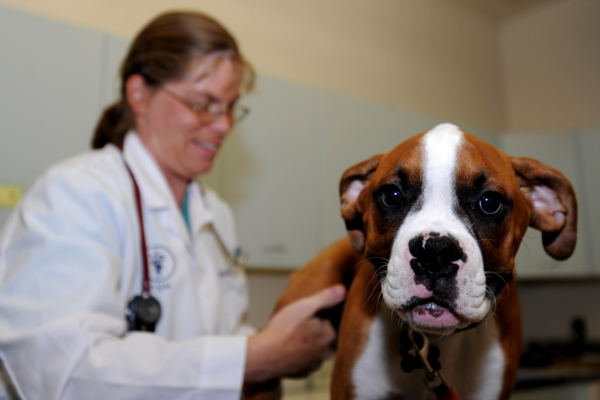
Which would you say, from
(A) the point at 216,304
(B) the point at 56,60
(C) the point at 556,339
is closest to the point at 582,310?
(C) the point at 556,339

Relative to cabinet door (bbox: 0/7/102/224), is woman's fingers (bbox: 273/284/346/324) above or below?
below

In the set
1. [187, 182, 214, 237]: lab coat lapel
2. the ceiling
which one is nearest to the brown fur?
the ceiling

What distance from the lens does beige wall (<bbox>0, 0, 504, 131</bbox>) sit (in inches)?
76.3

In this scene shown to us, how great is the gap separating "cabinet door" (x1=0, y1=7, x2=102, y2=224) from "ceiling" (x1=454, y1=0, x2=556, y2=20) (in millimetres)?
1336

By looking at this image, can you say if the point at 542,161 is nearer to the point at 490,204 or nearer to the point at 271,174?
the point at 490,204

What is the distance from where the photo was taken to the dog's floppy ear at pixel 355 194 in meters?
0.85

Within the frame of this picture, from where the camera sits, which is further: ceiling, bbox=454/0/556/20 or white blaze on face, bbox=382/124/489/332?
ceiling, bbox=454/0/556/20

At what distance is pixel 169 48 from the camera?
1.44 m

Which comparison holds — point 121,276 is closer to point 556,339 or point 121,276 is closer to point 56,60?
point 56,60

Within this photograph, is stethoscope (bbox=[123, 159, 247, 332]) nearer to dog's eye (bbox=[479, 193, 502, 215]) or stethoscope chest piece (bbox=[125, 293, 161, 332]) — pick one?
stethoscope chest piece (bbox=[125, 293, 161, 332])

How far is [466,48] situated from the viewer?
1467 millimetres

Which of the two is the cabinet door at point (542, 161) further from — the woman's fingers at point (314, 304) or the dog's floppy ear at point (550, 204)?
the woman's fingers at point (314, 304)

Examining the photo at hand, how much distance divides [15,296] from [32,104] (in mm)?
990

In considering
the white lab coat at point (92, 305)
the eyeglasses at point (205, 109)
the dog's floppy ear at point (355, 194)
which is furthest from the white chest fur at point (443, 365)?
the eyeglasses at point (205, 109)
